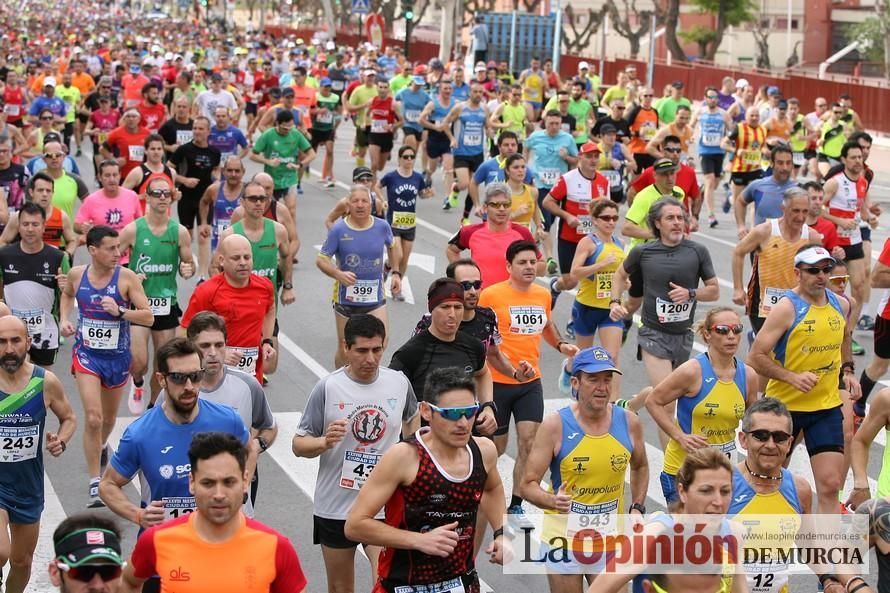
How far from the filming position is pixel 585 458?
7.13 metres

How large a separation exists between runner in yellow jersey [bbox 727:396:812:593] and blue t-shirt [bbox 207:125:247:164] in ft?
41.4

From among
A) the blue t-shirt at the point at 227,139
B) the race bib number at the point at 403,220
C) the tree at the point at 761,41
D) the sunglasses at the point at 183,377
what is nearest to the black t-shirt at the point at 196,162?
the blue t-shirt at the point at 227,139

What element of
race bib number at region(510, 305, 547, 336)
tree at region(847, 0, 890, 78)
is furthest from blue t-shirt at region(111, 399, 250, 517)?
tree at region(847, 0, 890, 78)

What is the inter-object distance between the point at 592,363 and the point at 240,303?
136 inches

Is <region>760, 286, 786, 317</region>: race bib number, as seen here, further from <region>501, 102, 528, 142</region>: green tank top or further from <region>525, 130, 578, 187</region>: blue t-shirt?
<region>501, 102, 528, 142</region>: green tank top

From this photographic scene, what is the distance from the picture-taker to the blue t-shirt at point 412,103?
80.9ft

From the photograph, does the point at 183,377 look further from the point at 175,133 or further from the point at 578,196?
the point at 175,133

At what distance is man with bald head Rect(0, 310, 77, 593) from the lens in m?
7.72

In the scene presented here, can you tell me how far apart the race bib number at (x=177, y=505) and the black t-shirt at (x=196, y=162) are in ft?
34.6

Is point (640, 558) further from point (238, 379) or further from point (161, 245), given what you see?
point (161, 245)

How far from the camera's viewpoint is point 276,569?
216 inches

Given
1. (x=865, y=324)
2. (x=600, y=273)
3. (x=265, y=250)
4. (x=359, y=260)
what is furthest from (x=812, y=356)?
(x=865, y=324)

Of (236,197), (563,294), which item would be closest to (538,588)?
(236,197)

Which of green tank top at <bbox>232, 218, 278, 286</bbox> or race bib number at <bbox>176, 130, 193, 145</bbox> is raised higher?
race bib number at <bbox>176, 130, 193, 145</bbox>
